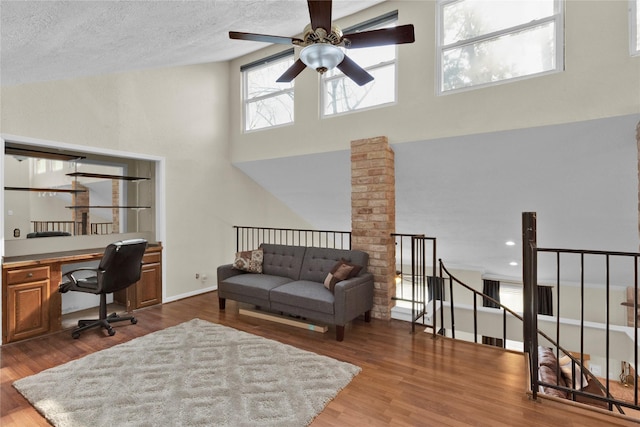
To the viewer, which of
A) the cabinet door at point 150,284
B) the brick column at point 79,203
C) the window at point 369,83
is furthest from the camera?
the cabinet door at point 150,284

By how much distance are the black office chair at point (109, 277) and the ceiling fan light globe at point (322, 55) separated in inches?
109

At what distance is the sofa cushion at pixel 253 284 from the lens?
3787 millimetres

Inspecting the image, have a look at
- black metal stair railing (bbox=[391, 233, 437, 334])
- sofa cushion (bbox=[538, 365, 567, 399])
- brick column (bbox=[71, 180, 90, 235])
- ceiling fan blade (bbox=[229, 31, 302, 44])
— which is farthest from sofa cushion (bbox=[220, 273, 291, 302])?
sofa cushion (bbox=[538, 365, 567, 399])

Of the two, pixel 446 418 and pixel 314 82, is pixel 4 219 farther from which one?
pixel 446 418

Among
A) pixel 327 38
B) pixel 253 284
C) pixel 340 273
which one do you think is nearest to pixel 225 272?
pixel 253 284

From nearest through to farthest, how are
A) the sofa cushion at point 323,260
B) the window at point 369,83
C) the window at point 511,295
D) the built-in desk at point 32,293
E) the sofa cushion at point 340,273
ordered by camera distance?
the built-in desk at point 32,293
the sofa cushion at point 340,273
the sofa cushion at point 323,260
the window at point 369,83
the window at point 511,295

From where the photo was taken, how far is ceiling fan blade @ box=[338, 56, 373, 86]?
2625mm

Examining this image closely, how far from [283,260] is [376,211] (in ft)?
4.81

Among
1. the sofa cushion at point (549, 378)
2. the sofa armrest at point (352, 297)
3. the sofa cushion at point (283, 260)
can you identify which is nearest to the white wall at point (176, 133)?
the sofa cushion at point (283, 260)

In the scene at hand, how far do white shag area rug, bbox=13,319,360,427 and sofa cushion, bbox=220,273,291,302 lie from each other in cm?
67

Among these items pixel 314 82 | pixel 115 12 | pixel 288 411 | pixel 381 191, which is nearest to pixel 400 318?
pixel 381 191

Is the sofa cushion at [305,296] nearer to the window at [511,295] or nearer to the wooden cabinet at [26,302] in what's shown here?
the wooden cabinet at [26,302]

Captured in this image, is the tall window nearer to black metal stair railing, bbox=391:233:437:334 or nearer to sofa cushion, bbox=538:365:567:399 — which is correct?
black metal stair railing, bbox=391:233:437:334

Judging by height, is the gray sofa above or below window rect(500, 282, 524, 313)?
above
